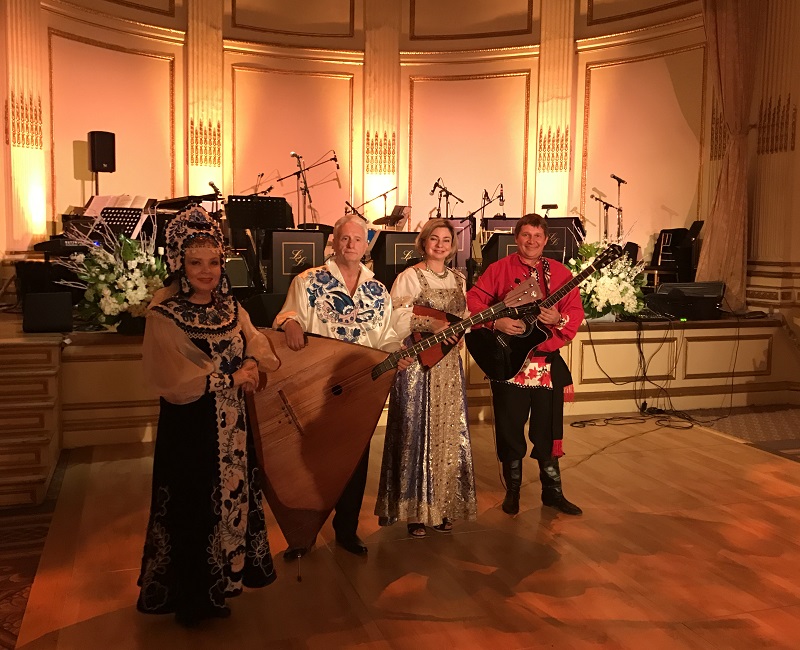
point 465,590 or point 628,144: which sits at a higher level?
point 628,144

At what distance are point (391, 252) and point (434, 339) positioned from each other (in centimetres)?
378

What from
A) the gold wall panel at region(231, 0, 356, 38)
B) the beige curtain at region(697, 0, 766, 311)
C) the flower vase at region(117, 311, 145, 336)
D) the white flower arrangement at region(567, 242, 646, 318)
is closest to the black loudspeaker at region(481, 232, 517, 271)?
the white flower arrangement at region(567, 242, 646, 318)

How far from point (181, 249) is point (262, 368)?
1.60 feet

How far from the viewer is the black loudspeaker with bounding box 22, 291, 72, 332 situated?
4.92 meters

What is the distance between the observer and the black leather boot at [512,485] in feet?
12.6

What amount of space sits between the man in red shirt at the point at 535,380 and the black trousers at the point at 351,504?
816 millimetres

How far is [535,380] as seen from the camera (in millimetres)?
3777

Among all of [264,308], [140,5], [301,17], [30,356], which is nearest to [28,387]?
[30,356]

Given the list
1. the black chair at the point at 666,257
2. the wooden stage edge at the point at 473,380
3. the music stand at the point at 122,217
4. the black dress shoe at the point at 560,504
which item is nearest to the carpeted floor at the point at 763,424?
the wooden stage edge at the point at 473,380

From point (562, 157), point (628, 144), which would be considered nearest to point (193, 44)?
point (562, 157)

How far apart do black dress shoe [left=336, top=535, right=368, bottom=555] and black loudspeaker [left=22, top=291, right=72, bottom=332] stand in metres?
2.65

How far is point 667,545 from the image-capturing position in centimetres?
344

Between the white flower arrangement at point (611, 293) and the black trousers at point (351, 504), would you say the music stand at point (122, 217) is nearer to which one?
the white flower arrangement at point (611, 293)

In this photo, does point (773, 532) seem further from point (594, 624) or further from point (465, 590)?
point (465, 590)
